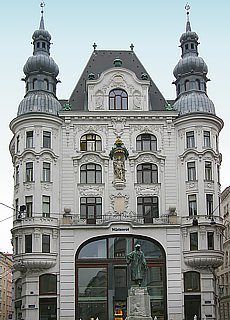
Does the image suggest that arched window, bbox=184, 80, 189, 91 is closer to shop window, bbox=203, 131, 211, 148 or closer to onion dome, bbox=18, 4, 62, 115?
shop window, bbox=203, 131, 211, 148

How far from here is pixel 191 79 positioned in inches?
2325

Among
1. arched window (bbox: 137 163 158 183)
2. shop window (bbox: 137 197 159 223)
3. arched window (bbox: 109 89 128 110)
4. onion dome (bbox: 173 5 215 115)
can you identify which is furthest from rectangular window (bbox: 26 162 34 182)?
onion dome (bbox: 173 5 215 115)

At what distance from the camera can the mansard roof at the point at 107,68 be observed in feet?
194

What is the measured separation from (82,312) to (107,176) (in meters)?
11.4

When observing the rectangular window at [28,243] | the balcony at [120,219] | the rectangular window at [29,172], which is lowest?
the rectangular window at [28,243]

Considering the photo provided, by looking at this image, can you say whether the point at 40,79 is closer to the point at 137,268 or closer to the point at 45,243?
the point at 45,243

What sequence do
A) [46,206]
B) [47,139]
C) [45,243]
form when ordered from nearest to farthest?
1. [45,243]
2. [46,206]
3. [47,139]

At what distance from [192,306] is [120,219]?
9.07 meters

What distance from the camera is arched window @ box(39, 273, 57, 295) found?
174ft

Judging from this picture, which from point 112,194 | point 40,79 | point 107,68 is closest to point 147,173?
point 112,194

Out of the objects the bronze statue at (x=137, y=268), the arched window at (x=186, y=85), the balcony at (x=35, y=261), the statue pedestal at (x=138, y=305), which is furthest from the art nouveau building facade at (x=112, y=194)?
the statue pedestal at (x=138, y=305)

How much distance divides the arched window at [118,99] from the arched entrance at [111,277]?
446 inches

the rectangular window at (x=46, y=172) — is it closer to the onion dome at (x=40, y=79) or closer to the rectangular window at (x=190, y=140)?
the onion dome at (x=40, y=79)

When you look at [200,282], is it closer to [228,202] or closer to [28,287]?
[28,287]
